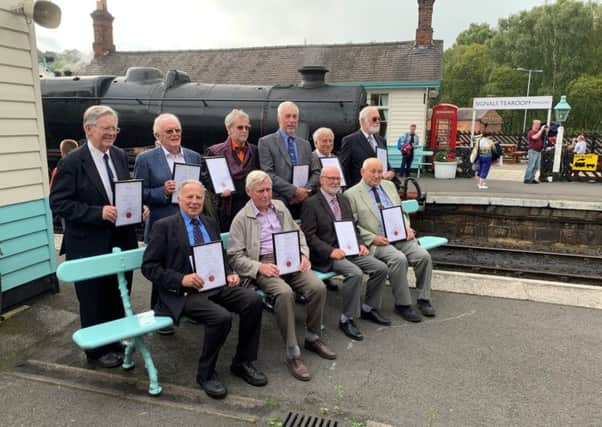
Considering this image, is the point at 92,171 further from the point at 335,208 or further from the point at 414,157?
the point at 414,157

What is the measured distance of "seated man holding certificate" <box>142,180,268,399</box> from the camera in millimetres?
3037

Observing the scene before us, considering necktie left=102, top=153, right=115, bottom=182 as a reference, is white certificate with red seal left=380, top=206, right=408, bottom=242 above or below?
below

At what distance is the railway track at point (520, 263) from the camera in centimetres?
719

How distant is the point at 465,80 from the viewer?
55.3 metres

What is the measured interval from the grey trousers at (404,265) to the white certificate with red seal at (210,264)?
1.82 meters

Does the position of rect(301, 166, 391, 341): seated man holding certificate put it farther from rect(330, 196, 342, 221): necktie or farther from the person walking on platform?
the person walking on platform

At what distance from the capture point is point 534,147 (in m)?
13.9

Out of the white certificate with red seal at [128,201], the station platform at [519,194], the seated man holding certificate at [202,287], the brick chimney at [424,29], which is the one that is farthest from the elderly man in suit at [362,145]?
the brick chimney at [424,29]

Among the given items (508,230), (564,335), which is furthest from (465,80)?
(564,335)

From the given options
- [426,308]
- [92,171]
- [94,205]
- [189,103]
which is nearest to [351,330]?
[426,308]

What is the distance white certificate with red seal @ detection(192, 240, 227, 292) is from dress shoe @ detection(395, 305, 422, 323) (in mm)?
2016

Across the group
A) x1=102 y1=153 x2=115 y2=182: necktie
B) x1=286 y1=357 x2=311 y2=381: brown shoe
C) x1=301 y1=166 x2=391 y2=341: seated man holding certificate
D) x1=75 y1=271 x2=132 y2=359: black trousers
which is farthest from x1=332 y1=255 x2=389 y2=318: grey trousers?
x1=102 y1=153 x2=115 y2=182: necktie

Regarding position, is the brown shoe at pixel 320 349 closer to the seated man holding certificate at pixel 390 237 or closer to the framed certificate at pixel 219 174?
the seated man holding certificate at pixel 390 237

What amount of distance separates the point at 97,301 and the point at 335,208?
220cm
